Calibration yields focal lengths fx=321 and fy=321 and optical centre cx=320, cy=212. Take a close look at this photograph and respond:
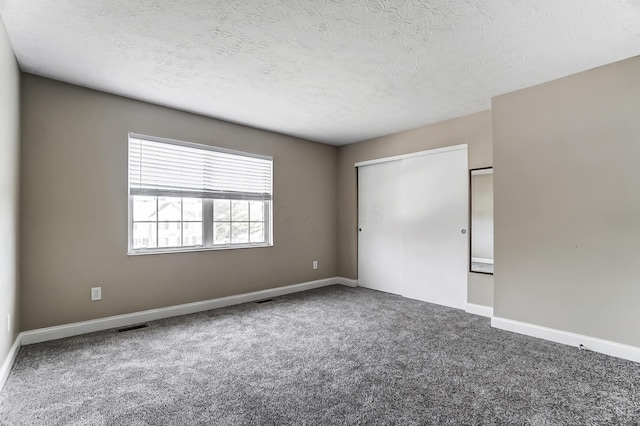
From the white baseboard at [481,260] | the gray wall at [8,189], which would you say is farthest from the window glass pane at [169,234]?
the white baseboard at [481,260]

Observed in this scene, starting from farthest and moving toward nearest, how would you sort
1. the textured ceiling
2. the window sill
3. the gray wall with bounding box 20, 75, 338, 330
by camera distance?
1. the window sill
2. the gray wall with bounding box 20, 75, 338, 330
3. the textured ceiling

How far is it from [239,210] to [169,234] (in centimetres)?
98

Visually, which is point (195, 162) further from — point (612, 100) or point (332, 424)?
point (612, 100)

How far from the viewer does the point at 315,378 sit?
87.4 inches

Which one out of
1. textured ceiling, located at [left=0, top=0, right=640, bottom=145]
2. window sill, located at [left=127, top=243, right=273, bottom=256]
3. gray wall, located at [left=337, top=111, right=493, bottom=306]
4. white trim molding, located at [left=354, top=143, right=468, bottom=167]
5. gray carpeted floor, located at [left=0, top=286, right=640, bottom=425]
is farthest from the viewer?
white trim molding, located at [left=354, top=143, right=468, bottom=167]

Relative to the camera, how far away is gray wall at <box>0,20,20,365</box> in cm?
215

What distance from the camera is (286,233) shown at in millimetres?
4852

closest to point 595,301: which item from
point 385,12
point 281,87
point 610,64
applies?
point 610,64

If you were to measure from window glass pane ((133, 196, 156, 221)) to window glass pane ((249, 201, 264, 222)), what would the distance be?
50.7 inches

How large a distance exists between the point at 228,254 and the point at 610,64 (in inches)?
169

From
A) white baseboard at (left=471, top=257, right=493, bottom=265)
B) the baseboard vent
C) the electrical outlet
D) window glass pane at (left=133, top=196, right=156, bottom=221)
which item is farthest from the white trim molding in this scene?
the electrical outlet

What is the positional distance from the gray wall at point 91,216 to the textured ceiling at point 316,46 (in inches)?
10.4

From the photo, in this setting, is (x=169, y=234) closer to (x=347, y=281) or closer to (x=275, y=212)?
(x=275, y=212)

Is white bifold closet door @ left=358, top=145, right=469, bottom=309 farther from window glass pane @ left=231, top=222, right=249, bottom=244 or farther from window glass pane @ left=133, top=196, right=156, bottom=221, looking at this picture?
window glass pane @ left=133, top=196, right=156, bottom=221
